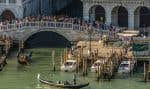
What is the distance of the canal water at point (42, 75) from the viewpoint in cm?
5788

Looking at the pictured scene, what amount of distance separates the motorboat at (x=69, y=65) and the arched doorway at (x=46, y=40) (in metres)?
8.31

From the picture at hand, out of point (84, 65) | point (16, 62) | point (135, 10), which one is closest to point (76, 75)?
point (84, 65)

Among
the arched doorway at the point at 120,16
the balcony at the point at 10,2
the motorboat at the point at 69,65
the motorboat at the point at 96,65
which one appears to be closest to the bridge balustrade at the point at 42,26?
the balcony at the point at 10,2

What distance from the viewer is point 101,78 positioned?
59.1m

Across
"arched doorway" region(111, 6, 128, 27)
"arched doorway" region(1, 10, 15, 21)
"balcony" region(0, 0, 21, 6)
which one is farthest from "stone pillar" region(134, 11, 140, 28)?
"arched doorway" region(1, 10, 15, 21)

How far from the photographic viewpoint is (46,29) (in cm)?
7031

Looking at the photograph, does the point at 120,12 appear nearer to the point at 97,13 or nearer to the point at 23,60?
the point at 97,13

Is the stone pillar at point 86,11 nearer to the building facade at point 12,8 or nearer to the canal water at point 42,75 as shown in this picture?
the building facade at point 12,8

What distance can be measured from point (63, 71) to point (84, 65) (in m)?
1.80

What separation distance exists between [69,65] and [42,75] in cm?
232

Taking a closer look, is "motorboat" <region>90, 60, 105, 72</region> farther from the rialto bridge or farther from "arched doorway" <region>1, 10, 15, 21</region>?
"arched doorway" <region>1, 10, 15, 21</region>

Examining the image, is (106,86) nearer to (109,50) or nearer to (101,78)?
(101,78)

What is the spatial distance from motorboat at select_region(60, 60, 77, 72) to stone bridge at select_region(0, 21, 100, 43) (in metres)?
7.66

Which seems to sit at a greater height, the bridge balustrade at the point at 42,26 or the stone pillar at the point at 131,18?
the stone pillar at the point at 131,18
